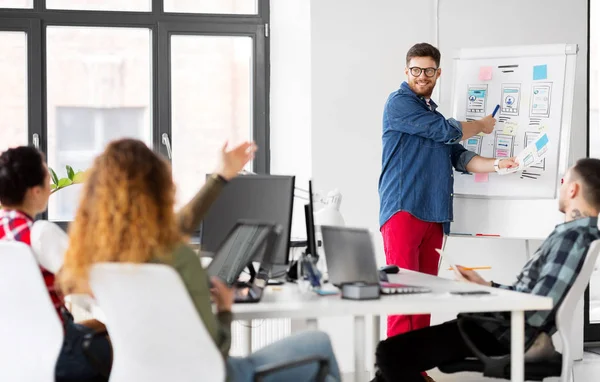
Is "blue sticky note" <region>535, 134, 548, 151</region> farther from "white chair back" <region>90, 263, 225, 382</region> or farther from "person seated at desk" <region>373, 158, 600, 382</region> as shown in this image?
"white chair back" <region>90, 263, 225, 382</region>

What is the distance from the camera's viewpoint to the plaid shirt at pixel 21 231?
2.80m

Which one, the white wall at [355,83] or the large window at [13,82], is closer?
the white wall at [355,83]

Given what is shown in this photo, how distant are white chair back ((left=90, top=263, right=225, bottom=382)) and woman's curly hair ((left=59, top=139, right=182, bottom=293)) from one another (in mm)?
58

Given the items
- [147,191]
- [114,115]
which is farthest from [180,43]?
[147,191]

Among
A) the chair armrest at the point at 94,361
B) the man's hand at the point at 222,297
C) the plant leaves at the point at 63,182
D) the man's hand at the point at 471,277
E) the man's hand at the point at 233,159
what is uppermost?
the man's hand at the point at 233,159

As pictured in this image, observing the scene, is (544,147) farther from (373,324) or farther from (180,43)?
(180,43)

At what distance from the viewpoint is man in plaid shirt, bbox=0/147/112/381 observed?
279 centimetres

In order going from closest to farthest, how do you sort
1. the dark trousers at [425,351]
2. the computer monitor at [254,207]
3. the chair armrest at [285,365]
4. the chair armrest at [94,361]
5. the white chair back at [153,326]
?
the white chair back at [153,326] < the chair armrest at [285,365] < the chair armrest at [94,361] < the dark trousers at [425,351] < the computer monitor at [254,207]

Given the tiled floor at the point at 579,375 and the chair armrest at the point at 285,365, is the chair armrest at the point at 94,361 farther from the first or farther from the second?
the tiled floor at the point at 579,375

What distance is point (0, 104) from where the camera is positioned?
5289 mm

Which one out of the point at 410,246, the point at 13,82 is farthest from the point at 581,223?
the point at 13,82

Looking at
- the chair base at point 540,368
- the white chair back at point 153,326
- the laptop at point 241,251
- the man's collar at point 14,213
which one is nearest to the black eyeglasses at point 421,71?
the laptop at point 241,251

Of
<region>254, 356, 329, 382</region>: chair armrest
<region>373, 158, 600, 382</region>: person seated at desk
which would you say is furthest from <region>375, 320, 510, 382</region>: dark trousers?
<region>254, 356, 329, 382</region>: chair armrest

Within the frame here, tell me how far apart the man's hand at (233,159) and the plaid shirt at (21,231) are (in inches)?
26.1
